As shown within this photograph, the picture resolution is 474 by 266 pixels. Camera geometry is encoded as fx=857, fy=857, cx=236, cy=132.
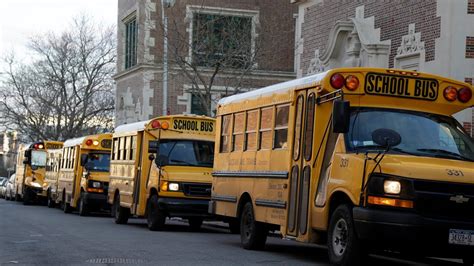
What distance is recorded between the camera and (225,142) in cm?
1648

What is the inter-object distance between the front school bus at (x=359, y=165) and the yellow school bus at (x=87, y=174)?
42.6ft

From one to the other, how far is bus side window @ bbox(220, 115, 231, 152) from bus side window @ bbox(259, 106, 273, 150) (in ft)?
5.65

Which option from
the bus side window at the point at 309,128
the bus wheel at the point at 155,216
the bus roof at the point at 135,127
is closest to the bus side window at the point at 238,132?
the bus side window at the point at 309,128

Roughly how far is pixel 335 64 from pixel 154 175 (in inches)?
291

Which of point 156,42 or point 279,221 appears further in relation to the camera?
point 156,42

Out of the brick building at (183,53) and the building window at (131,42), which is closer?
the brick building at (183,53)

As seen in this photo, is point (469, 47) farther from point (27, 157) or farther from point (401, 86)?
point (27, 157)

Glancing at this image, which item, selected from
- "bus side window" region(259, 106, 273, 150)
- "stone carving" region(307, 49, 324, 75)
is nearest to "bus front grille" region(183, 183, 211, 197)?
"bus side window" region(259, 106, 273, 150)

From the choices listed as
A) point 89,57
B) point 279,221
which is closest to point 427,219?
point 279,221

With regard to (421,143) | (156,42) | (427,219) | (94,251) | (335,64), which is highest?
(156,42)

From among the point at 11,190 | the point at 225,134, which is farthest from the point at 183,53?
the point at 225,134

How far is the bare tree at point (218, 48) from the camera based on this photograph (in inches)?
1190

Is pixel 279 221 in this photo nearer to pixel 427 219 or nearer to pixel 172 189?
pixel 427 219

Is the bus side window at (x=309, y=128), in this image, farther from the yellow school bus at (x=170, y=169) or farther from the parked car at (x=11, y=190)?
the parked car at (x=11, y=190)
